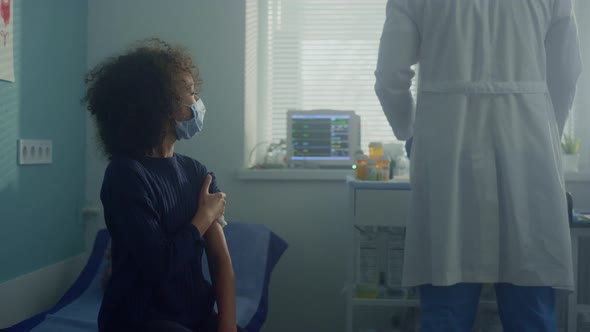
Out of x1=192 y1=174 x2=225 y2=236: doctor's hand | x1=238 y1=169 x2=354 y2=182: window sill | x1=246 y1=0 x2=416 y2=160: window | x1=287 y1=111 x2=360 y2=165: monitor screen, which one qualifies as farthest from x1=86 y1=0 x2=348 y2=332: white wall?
x1=192 y1=174 x2=225 y2=236: doctor's hand

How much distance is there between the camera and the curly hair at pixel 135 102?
4.36ft

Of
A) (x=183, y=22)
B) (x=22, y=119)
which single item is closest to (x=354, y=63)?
(x=183, y=22)

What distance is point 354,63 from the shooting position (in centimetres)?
304

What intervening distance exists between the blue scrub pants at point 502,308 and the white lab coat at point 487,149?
44mm

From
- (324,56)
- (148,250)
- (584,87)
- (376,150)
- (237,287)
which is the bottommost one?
(237,287)

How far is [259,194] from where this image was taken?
2.83 meters

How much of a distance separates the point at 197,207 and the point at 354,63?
1811mm

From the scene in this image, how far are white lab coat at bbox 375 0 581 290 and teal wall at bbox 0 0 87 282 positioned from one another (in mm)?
1469

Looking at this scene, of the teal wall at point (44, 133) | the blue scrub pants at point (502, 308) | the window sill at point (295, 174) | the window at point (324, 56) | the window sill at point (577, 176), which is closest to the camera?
the blue scrub pants at point (502, 308)

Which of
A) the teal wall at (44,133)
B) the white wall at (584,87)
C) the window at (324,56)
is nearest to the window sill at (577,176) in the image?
the white wall at (584,87)

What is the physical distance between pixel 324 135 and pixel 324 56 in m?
0.46

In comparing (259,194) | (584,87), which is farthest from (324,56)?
(584,87)

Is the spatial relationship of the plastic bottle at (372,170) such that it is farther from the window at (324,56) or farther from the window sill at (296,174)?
the window at (324,56)

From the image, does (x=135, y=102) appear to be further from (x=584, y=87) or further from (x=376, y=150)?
(x=584, y=87)
